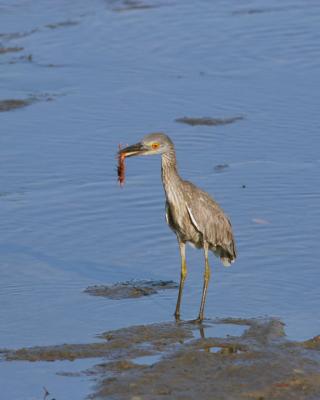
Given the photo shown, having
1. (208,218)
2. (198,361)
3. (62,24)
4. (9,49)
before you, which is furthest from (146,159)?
(62,24)

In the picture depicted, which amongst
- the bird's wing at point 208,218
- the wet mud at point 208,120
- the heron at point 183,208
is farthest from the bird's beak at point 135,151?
the wet mud at point 208,120

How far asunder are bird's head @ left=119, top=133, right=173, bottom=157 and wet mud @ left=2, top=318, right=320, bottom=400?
4.89ft

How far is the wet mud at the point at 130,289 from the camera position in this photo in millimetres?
10273

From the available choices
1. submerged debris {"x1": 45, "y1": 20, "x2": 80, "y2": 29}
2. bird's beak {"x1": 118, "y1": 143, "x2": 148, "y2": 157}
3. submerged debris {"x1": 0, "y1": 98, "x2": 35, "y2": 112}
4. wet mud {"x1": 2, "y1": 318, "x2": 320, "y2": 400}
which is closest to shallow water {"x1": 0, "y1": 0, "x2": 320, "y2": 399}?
submerged debris {"x1": 45, "y1": 20, "x2": 80, "y2": 29}

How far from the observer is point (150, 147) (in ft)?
32.8

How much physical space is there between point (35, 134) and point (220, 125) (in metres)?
2.35

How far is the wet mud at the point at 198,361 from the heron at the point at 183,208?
2.12 feet

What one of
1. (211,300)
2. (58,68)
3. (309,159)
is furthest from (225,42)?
(211,300)

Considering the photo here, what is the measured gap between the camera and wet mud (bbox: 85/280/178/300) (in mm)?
10273

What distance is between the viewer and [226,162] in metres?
13.7

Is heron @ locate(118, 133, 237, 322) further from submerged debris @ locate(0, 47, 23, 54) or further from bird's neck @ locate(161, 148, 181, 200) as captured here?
submerged debris @ locate(0, 47, 23, 54)

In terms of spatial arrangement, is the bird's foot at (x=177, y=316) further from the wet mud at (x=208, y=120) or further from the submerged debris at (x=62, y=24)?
the submerged debris at (x=62, y=24)

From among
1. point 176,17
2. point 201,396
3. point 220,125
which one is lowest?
point 201,396

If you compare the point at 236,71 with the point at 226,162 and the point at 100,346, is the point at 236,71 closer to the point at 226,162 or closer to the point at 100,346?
the point at 226,162
